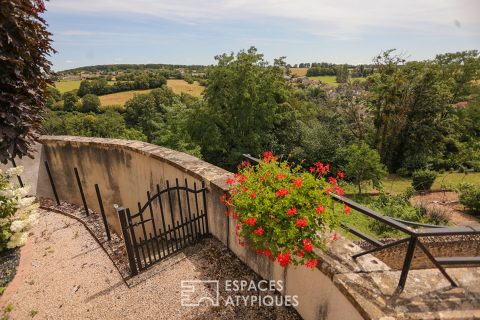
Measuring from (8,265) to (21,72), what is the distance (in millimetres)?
3028

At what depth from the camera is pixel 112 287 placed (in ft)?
12.2

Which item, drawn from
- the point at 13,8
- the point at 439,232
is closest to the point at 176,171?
the point at 13,8

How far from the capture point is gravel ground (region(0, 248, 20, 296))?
3.82 m

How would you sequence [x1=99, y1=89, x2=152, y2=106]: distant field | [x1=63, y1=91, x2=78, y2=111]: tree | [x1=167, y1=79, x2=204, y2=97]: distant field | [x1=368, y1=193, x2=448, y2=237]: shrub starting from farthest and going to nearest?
1. [x1=167, y1=79, x2=204, y2=97]: distant field
2. [x1=99, y1=89, x2=152, y2=106]: distant field
3. [x1=63, y1=91, x2=78, y2=111]: tree
4. [x1=368, y1=193, x2=448, y2=237]: shrub

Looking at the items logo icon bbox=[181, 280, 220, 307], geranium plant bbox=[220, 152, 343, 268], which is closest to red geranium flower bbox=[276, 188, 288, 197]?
geranium plant bbox=[220, 152, 343, 268]

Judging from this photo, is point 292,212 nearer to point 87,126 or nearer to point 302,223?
point 302,223

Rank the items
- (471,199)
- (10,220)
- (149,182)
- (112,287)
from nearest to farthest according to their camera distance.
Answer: (112,287), (10,220), (149,182), (471,199)

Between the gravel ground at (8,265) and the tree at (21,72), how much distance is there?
1.58 metres

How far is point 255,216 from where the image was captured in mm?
2621

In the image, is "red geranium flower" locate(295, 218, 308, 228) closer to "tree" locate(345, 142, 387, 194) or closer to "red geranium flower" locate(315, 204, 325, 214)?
"red geranium flower" locate(315, 204, 325, 214)

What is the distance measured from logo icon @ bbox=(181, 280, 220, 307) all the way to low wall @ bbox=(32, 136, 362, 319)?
621mm

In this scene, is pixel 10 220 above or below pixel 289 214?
below

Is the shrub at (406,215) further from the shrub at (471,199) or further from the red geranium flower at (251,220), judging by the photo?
the red geranium flower at (251,220)

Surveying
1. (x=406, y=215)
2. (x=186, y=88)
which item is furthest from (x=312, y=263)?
(x=186, y=88)
